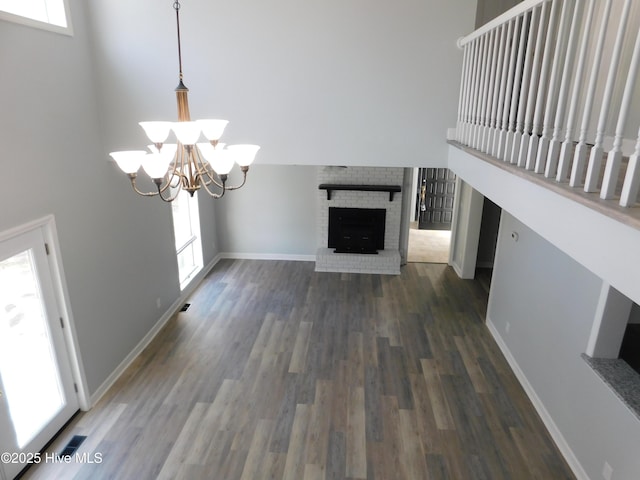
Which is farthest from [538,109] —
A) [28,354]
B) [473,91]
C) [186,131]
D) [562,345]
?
[28,354]

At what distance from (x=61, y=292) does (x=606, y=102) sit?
13.2ft

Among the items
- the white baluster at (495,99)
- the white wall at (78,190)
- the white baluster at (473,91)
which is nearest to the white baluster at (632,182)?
the white baluster at (495,99)

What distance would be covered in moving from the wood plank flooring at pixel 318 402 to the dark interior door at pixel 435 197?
3.61 meters

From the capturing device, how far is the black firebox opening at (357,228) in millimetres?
7676

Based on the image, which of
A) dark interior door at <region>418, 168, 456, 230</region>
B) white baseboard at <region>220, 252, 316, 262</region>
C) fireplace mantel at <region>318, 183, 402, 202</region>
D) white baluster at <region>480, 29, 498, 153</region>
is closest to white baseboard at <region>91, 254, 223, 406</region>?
white baseboard at <region>220, 252, 316, 262</region>

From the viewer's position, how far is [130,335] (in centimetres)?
486

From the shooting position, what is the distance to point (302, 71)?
3.67 metres

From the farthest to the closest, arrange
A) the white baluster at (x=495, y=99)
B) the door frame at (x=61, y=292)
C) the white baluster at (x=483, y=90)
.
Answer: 1. the door frame at (x=61, y=292)
2. the white baluster at (x=483, y=90)
3. the white baluster at (x=495, y=99)

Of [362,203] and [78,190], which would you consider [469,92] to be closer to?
[78,190]

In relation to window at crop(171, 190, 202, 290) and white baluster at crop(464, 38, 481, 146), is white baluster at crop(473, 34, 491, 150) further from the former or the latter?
window at crop(171, 190, 202, 290)

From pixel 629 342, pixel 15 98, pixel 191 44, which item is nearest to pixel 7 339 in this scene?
pixel 15 98

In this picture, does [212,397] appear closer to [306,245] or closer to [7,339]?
[7,339]

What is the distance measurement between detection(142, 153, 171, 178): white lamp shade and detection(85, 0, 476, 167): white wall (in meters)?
1.67

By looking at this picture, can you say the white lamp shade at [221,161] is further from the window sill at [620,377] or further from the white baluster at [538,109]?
the window sill at [620,377]
